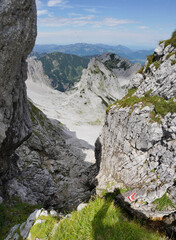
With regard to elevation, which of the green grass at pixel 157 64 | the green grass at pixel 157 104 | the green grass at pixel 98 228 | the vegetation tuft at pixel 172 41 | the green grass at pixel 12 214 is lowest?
the green grass at pixel 12 214

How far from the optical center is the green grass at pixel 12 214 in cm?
1240

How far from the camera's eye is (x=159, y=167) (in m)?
15.4

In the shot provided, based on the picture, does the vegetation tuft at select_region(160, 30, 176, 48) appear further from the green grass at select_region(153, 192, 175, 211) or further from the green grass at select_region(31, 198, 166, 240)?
the green grass at select_region(31, 198, 166, 240)

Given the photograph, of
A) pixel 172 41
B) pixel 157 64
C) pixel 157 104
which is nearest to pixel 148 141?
pixel 157 104

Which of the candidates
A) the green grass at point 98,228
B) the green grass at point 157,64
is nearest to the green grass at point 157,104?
the green grass at point 157,64

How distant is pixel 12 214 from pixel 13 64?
13292mm

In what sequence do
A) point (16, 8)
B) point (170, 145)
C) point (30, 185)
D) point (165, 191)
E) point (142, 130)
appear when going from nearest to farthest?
point (16, 8), point (165, 191), point (170, 145), point (142, 130), point (30, 185)

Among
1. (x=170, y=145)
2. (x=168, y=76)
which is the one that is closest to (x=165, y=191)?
(x=170, y=145)

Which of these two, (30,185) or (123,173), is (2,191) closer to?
(30,185)

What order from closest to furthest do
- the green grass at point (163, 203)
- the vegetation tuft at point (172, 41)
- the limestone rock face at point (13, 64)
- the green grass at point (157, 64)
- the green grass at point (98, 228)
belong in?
the green grass at point (98, 228)
the limestone rock face at point (13, 64)
the green grass at point (163, 203)
the vegetation tuft at point (172, 41)
the green grass at point (157, 64)

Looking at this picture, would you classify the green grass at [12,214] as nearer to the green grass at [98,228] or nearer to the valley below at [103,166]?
the valley below at [103,166]

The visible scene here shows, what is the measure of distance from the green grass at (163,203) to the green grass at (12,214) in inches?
461

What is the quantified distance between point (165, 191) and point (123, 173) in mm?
5346

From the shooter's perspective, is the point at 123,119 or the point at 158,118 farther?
the point at 123,119
